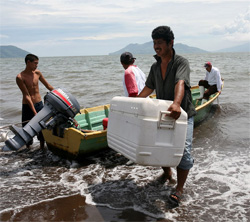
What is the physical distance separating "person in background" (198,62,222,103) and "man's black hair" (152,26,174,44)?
6.27 metres

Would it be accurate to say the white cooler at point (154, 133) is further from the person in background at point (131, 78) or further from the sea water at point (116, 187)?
the person in background at point (131, 78)

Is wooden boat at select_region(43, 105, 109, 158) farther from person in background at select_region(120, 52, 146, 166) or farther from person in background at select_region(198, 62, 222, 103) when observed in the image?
person in background at select_region(198, 62, 222, 103)

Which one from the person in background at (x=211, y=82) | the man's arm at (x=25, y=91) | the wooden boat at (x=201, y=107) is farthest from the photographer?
the person in background at (x=211, y=82)

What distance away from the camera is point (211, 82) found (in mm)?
9352

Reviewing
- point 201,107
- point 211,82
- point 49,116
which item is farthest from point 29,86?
point 211,82

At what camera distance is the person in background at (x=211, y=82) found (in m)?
9.03

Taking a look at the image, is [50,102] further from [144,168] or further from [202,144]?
[202,144]

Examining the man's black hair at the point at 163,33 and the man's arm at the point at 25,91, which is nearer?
the man's black hair at the point at 163,33

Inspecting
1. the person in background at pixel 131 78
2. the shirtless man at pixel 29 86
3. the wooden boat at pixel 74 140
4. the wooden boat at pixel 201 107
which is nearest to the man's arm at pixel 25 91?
the shirtless man at pixel 29 86

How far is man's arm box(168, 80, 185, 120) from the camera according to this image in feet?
9.18

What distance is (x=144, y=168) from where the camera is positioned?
4.87m

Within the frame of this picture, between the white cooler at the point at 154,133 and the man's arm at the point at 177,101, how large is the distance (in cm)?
6

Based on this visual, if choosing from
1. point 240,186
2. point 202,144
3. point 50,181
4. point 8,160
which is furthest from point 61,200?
point 202,144

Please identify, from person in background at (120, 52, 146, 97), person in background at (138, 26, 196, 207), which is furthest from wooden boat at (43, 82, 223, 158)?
person in background at (138, 26, 196, 207)
